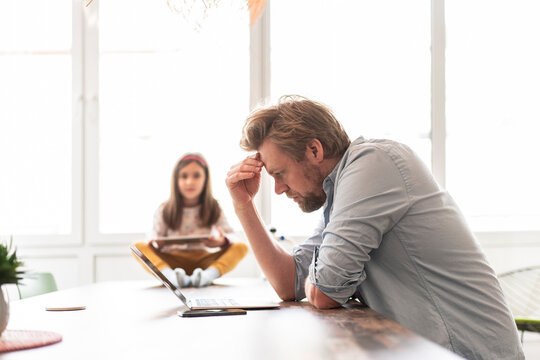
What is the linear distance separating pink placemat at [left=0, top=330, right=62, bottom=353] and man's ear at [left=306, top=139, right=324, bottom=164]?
89 cm

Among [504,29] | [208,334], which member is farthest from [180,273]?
[504,29]

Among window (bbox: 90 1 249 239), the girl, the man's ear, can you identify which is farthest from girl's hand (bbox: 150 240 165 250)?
window (bbox: 90 1 249 239)

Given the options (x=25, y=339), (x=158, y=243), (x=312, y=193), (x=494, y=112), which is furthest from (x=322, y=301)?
(x=494, y=112)

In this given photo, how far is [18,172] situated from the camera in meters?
4.00

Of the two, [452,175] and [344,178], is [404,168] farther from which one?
[452,175]

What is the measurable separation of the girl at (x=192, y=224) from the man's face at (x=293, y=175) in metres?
0.80

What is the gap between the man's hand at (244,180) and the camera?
1955 millimetres

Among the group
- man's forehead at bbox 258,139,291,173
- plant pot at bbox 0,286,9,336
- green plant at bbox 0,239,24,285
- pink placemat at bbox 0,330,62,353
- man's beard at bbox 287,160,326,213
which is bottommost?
pink placemat at bbox 0,330,62,353

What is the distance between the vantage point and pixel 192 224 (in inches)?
130

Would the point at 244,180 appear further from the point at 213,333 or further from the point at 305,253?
the point at 213,333

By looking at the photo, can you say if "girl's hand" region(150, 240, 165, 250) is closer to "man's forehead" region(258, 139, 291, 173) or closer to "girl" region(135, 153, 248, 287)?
"girl" region(135, 153, 248, 287)

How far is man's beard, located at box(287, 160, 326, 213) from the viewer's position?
1870 millimetres

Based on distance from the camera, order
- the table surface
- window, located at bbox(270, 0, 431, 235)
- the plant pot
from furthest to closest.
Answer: window, located at bbox(270, 0, 431, 235) < the plant pot < the table surface

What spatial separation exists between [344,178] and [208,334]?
60 centimetres
